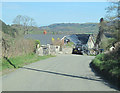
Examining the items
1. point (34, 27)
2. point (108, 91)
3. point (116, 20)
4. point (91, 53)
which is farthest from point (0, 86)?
point (34, 27)

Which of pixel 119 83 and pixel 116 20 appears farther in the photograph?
pixel 116 20

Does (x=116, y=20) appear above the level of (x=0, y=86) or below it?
above

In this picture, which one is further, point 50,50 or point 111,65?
point 50,50

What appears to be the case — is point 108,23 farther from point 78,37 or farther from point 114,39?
point 78,37

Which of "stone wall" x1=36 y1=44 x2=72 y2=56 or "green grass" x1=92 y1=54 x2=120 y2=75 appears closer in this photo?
"green grass" x1=92 y1=54 x2=120 y2=75

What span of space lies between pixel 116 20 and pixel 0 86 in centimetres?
819

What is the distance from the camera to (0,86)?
909cm

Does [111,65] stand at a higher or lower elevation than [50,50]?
lower

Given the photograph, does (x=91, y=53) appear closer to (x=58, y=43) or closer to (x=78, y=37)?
(x=58, y=43)

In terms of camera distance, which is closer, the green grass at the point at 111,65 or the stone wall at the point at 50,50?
the green grass at the point at 111,65

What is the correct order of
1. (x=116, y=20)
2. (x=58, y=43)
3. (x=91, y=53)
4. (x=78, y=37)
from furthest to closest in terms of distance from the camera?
(x=78, y=37) < (x=58, y=43) < (x=91, y=53) < (x=116, y=20)

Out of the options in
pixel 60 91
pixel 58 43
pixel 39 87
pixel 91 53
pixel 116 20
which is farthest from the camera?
pixel 58 43

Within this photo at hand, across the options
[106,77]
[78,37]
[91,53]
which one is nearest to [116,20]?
[106,77]

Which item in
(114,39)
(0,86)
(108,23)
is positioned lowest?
(0,86)
